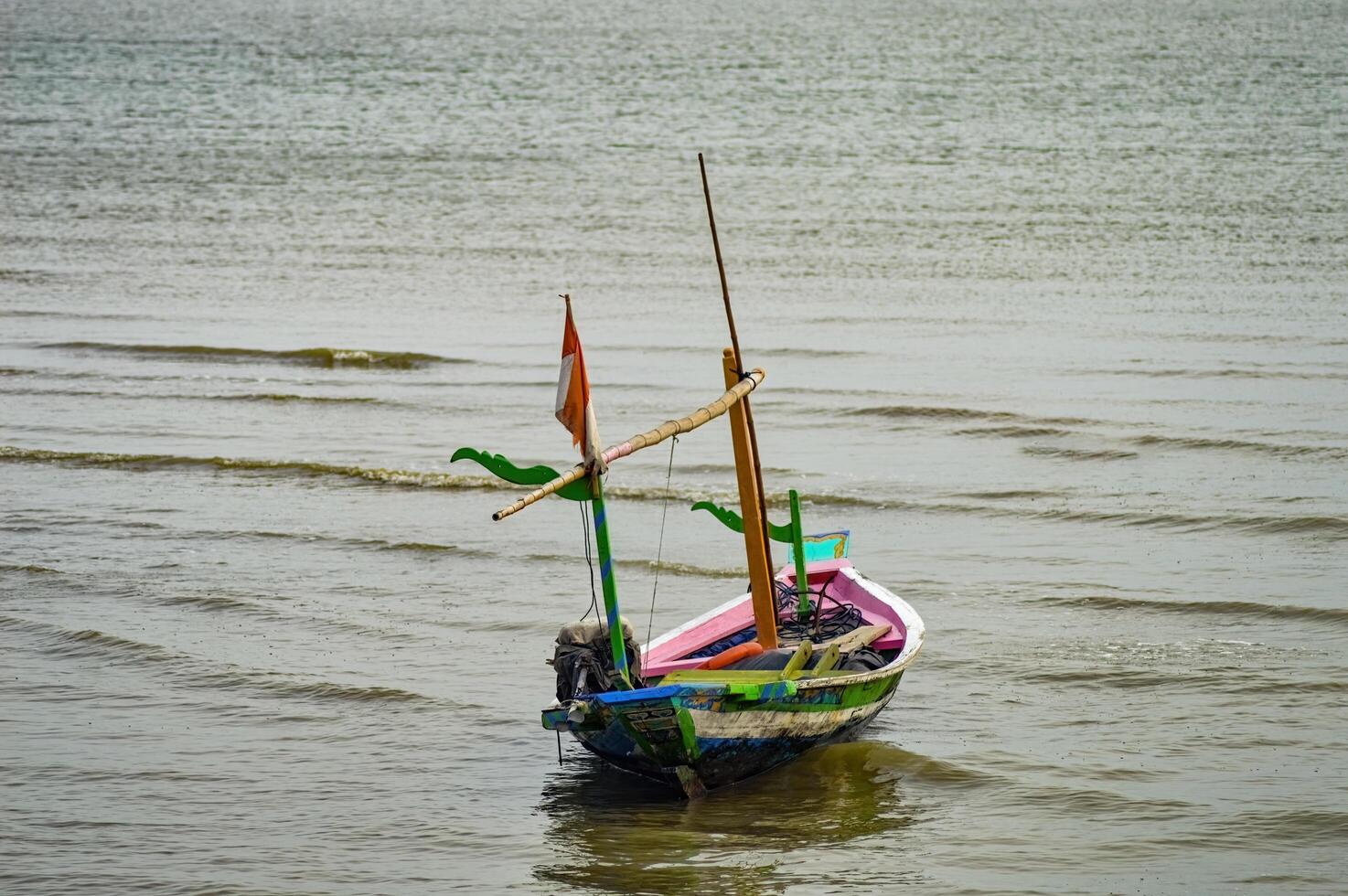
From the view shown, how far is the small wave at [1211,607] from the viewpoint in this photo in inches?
494

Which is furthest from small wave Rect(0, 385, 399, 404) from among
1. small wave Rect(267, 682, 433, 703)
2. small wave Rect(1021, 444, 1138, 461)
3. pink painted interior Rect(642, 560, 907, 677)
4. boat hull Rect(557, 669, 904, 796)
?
boat hull Rect(557, 669, 904, 796)

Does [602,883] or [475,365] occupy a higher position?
[475,365]

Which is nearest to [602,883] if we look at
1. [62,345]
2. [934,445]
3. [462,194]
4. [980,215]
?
[934,445]

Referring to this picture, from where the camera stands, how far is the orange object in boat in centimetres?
1052

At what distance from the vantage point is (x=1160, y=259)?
80.9ft

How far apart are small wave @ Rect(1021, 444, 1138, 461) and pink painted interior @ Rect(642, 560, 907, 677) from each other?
202 inches

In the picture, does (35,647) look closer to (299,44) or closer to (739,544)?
(739,544)

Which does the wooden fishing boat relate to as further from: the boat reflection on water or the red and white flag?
the boat reflection on water

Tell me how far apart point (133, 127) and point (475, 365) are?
24005 mm

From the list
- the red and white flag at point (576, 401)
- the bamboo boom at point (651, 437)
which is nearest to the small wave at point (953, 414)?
the bamboo boom at point (651, 437)

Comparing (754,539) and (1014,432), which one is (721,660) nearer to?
(754,539)

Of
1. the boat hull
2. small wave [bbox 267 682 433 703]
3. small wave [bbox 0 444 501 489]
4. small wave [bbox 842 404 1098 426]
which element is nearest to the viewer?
the boat hull

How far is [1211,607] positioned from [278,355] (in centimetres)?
1293

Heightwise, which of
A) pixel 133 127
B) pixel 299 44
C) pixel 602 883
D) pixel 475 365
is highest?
pixel 299 44
